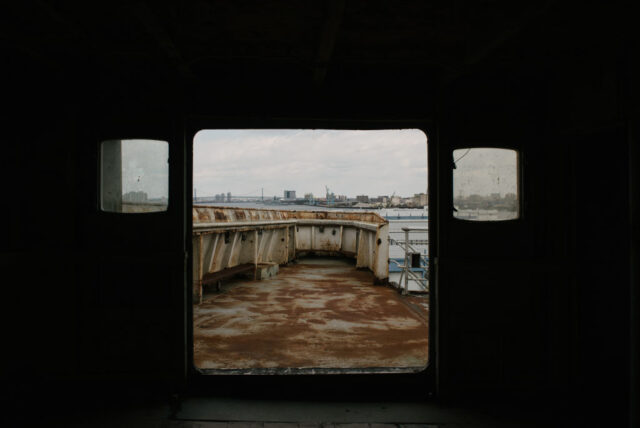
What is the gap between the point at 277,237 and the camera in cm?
1026

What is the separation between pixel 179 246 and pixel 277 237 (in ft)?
23.4

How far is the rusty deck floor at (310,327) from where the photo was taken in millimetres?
3730

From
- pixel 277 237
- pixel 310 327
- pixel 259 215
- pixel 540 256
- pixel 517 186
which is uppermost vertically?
pixel 517 186

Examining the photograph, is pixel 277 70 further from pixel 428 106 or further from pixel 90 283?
pixel 90 283

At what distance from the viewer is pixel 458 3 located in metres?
2.02

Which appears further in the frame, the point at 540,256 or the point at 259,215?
the point at 259,215

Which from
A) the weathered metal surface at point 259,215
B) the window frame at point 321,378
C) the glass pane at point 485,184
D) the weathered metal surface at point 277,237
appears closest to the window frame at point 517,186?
the glass pane at point 485,184

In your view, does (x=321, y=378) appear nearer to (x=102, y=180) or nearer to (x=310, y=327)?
(x=310, y=327)

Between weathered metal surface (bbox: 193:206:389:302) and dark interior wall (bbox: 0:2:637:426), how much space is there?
2.84 meters

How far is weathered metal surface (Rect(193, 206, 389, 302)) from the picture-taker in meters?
6.77

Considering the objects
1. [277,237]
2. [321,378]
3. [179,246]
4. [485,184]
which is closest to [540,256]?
[485,184]

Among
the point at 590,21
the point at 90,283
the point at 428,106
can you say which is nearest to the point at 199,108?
the point at 90,283

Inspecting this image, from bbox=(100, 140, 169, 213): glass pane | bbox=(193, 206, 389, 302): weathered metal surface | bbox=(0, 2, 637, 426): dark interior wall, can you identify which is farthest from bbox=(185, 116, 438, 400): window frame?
bbox=(193, 206, 389, 302): weathered metal surface

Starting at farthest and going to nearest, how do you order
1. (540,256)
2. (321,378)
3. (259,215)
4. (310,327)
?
(259,215) < (310,327) < (321,378) < (540,256)
